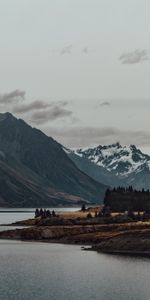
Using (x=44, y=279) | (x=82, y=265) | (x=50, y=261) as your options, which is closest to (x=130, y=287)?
(x=44, y=279)

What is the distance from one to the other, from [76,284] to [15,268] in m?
29.2

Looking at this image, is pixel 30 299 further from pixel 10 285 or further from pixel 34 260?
pixel 34 260

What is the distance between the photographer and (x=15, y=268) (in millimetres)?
158250

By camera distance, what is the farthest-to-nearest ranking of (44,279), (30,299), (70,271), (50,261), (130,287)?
(50,261)
(70,271)
(44,279)
(130,287)
(30,299)

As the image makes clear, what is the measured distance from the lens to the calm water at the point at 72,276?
4774 inches

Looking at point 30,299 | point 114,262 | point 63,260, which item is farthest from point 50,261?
point 30,299

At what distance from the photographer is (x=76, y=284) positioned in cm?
13362

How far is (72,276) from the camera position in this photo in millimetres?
145875

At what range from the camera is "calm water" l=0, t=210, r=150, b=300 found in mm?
121250

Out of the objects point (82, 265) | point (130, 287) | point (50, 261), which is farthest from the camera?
point (50, 261)

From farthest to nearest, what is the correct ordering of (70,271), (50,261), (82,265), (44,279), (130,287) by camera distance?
(50,261) → (82,265) → (70,271) → (44,279) → (130,287)

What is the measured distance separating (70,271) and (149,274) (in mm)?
20274

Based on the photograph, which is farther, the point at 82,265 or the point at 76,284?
the point at 82,265

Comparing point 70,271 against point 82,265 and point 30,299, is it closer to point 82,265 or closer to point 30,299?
point 82,265
